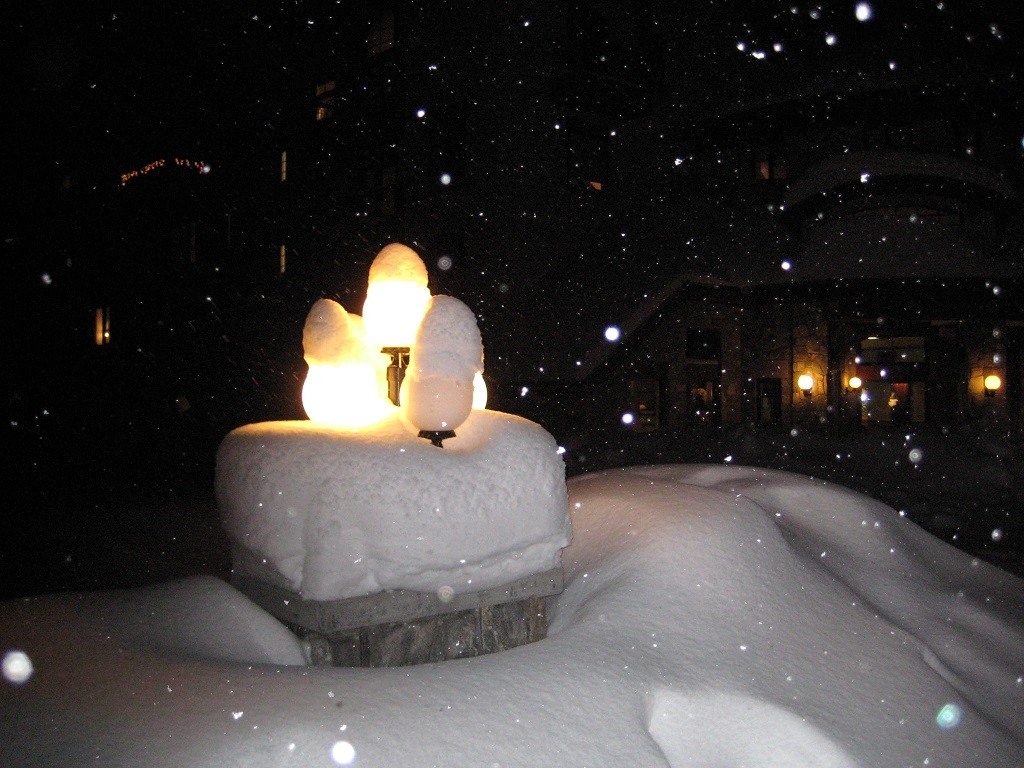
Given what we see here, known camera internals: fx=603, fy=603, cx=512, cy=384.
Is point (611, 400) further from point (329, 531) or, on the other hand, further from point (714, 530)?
point (329, 531)

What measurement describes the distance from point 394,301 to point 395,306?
4 centimetres

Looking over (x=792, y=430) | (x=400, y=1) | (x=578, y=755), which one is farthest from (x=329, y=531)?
(x=400, y=1)

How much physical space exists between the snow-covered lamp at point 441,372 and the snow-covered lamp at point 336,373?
0.51 meters

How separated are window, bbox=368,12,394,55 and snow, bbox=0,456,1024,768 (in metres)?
16.3

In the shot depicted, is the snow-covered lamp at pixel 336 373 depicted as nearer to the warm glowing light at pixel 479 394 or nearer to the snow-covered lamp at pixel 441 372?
the snow-covered lamp at pixel 441 372

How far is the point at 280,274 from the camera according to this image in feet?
57.2

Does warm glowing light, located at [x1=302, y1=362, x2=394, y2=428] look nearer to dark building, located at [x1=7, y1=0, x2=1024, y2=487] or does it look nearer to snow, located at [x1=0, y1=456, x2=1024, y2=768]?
snow, located at [x1=0, y1=456, x2=1024, y2=768]

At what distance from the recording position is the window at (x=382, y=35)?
16.7 meters

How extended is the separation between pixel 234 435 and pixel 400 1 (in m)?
16.1

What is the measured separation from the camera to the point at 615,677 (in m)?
2.86

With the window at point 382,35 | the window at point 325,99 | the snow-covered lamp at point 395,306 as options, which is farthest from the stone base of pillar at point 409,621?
the window at point 382,35

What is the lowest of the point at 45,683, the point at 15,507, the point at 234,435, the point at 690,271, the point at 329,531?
the point at 15,507

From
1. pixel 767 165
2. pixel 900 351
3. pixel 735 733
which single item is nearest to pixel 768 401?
pixel 900 351

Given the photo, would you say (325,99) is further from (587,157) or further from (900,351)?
(900,351)
